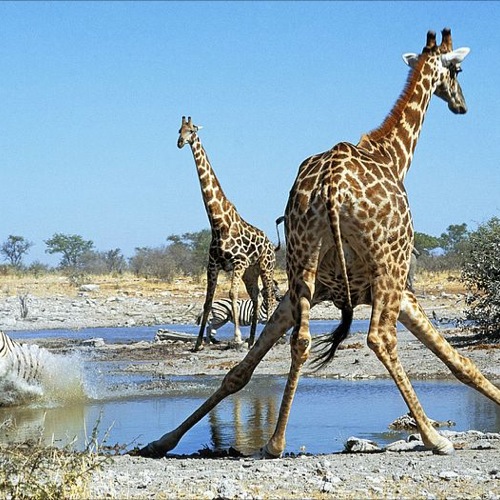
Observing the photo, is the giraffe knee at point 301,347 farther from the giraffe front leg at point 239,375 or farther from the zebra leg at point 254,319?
the zebra leg at point 254,319

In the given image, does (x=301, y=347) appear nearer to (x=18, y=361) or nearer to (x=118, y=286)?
(x=18, y=361)

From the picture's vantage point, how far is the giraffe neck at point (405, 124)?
24.6 feet

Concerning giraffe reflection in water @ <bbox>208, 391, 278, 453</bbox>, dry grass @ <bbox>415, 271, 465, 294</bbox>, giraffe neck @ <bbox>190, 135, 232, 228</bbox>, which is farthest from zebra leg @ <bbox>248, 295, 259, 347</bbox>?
dry grass @ <bbox>415, 271, 465, 294</bbox>

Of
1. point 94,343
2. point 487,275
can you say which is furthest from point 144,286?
point 487,275

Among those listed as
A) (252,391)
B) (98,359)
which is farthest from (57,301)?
(252,391)

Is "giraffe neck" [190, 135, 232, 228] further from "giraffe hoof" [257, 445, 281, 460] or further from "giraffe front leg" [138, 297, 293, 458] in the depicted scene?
"giraffe hoof" [257, 445, 281, 460]

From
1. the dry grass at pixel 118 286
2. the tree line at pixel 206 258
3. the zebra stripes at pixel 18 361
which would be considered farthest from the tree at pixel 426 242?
the zebra stripes at pixel 18 361

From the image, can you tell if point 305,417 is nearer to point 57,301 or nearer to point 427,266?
point 57,301

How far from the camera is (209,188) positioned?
15328mm

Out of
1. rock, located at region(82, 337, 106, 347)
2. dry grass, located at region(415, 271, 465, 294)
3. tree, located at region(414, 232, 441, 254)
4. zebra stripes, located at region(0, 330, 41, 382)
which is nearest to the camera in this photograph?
zebra stripes, located at region(0, 330, 41, 382)

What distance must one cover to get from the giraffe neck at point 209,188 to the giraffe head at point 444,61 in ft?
23.7

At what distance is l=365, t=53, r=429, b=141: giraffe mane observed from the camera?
761 cm

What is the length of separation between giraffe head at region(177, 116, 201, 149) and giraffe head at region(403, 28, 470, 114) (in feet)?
23.9

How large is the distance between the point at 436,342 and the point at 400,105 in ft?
6.37
